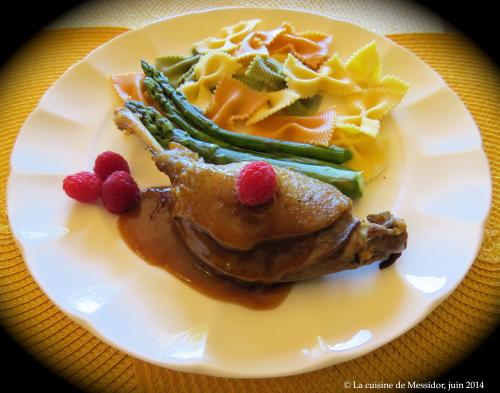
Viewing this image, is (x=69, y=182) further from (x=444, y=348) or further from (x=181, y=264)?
(x=444, y=348)

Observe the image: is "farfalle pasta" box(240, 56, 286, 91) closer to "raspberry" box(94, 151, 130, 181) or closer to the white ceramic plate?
the white ceramic plate

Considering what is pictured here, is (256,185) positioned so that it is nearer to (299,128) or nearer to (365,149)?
(299,128)

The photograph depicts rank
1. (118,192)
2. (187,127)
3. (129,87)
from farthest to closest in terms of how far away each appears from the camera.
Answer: (129,87)
(187,127)
(118,192)

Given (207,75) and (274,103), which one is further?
(207,75)

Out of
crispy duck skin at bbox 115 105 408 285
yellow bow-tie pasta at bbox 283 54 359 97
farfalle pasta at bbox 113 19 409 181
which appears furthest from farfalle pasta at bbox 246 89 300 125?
crispy duck skin at bbox 115 105 408 285

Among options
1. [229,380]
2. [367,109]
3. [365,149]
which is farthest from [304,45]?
[229,380]

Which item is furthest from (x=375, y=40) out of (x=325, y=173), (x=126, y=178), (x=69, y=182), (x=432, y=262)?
(x=69, y=182)
